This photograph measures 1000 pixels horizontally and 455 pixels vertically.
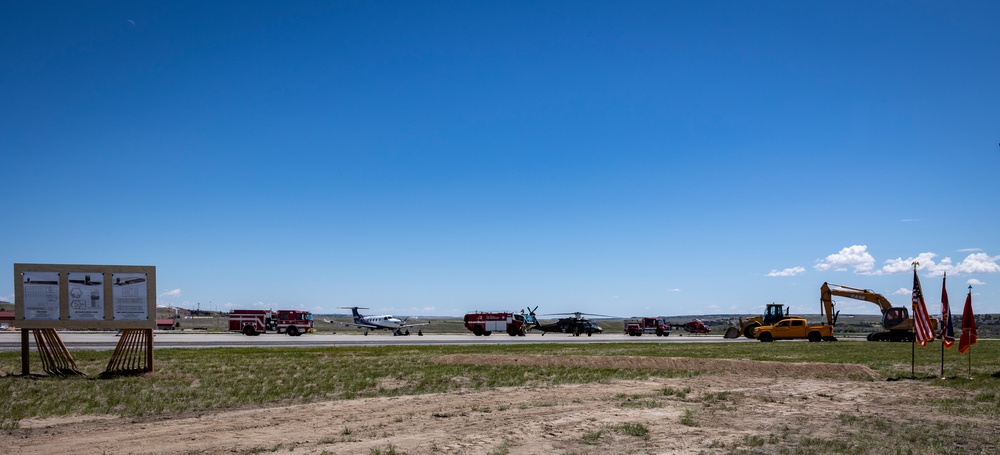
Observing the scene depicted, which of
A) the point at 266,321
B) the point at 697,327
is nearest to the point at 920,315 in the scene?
the point at 266,321

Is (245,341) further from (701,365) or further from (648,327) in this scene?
(648,327)

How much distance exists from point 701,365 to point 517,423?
12.7m

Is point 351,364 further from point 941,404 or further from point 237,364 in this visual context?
point 941,404

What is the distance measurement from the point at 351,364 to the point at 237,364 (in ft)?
12.5

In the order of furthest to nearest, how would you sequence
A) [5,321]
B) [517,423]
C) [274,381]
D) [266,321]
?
1. [5,321]
2. [266,321]
3. [274,381]
4. [517,423]

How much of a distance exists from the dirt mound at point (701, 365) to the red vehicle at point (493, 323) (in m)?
42.1

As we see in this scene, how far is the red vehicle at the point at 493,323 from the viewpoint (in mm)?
68500

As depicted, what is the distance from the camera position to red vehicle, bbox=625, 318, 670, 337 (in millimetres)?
74375

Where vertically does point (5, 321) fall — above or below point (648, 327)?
above

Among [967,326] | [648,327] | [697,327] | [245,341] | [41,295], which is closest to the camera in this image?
[41,295]

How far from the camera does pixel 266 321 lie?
63531 mm

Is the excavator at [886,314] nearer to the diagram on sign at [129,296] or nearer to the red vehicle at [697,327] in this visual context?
the red vehicle at [697,327]

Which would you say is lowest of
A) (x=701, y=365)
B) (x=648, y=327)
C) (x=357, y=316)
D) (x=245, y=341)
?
(x=648, y=327)

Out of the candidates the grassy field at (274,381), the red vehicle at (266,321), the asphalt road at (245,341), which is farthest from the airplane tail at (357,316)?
the grassy field at (274,381)
